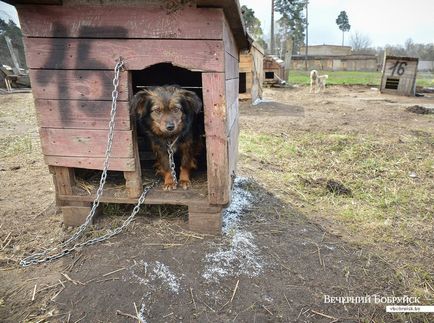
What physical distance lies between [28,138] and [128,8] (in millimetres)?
5755

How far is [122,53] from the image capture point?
2.48m

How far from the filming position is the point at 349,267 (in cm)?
261

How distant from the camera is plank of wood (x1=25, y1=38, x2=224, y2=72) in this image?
2.45 metres

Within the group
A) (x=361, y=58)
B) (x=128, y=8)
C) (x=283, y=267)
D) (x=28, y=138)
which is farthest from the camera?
(x=361, y=58)

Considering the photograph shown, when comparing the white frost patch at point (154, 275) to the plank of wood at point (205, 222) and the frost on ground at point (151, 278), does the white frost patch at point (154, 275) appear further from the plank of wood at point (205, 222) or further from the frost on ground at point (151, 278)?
the plank of wood at point (205, 222)

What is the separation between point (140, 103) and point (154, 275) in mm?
1537

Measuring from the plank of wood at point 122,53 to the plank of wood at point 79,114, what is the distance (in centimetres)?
30

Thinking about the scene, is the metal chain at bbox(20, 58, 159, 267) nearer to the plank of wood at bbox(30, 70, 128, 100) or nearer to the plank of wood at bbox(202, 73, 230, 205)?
the plank of wood at bbox(30, 70, 128, 100)

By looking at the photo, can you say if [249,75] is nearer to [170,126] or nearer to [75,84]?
[170,126]

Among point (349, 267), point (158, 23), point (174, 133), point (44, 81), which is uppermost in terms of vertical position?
point (158, 23)

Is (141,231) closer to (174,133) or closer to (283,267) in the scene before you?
(174,133)

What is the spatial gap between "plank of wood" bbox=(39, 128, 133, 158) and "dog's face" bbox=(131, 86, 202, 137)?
0.34 metres

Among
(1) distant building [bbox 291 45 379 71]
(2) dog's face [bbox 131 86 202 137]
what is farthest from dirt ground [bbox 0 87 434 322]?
(1) distant building [bbox 291 45 379 71]

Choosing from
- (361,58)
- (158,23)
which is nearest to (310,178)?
(158,23)
